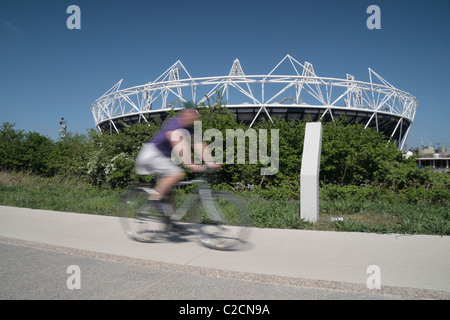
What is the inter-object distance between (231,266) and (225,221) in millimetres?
778

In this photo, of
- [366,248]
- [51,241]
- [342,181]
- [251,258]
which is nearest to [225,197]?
[251,258]

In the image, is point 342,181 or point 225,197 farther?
point 342,181

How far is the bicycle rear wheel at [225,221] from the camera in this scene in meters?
3.73

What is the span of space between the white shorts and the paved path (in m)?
1.01

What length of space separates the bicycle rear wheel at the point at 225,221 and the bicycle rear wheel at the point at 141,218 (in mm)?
677

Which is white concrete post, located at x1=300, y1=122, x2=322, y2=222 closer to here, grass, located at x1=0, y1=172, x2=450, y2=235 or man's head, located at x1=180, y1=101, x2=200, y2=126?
grass, located at x1=0, y1=172, x2=450, y2=235

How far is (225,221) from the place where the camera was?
378 cm

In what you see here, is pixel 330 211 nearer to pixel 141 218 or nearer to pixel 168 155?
pixel 168 155

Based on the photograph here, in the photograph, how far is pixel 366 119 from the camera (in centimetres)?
3541

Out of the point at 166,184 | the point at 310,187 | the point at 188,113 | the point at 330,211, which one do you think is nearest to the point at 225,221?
the point at 166,184

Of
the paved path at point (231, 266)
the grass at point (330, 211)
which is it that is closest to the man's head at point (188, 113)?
the paved path at point (231, 266)

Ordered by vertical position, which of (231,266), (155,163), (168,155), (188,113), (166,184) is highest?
(188,113)

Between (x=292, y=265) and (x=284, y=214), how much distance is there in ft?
7.02

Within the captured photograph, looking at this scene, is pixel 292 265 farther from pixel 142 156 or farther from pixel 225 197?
pixel 142 156
